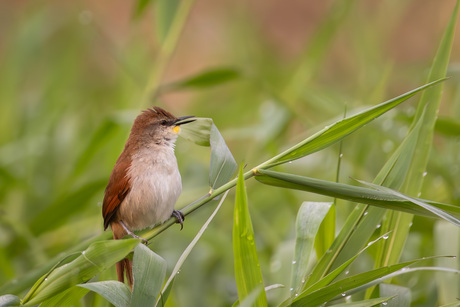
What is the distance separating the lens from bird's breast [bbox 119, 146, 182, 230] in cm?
210

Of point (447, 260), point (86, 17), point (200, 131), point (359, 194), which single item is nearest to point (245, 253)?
point (359, 194)

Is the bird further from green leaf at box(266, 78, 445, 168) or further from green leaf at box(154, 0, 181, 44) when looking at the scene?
green leaf at box(154, 0, 181, 44)

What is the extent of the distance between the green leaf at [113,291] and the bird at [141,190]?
387 mm

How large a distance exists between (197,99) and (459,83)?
2.27m

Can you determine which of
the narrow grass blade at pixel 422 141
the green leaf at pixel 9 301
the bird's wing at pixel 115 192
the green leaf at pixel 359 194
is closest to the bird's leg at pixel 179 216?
the bird's wing at pixel 115 192

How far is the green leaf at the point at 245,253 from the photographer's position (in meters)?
1.71

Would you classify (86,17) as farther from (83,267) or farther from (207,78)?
(83,267)

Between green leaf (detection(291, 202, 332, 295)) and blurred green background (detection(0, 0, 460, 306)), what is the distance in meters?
0.69

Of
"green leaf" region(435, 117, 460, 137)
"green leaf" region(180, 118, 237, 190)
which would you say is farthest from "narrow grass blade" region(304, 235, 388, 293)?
"green leaf" region(435, 117, 460, 137)

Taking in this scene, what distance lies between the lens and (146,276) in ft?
5.20

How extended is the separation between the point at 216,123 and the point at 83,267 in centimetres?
300

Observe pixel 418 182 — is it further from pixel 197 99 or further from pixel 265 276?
pixel 197 99

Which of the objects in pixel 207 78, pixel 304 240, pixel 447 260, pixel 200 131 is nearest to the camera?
pixel 304 240

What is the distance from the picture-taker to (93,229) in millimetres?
3395
